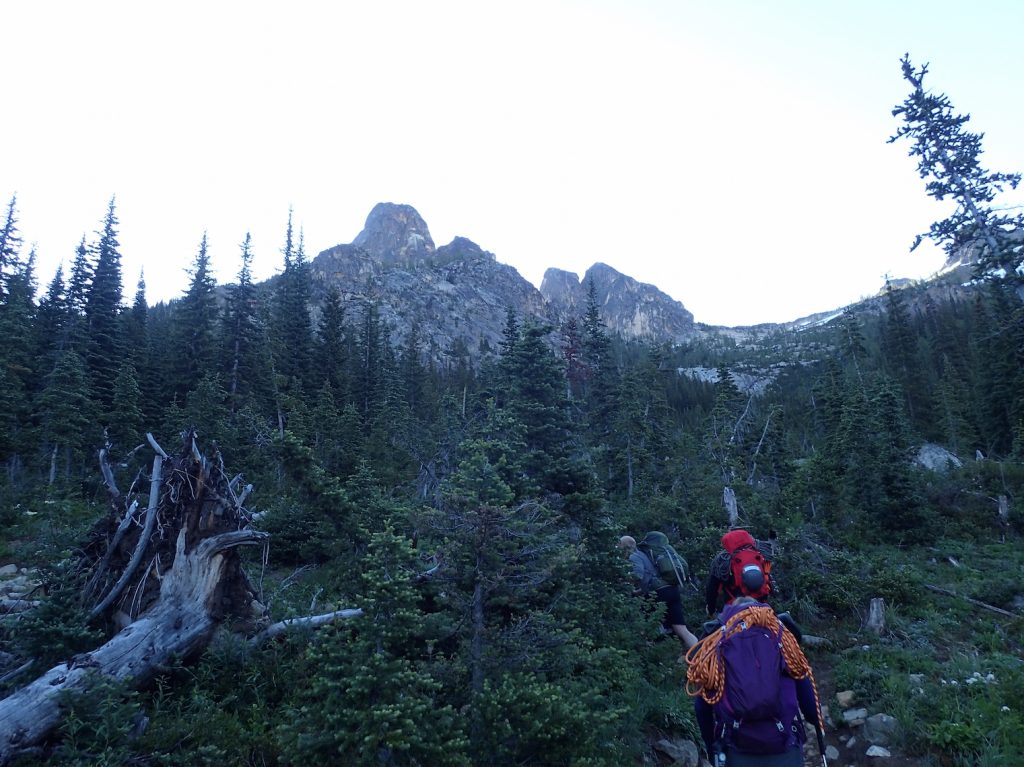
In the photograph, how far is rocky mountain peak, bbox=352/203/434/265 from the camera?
169 metres

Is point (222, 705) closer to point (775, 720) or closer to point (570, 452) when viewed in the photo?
point (775, 720)

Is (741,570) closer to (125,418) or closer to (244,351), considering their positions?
(125,418)

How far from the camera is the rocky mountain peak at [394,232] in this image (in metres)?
169

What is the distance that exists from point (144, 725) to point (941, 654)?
11.6m

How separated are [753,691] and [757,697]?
0.04 metres

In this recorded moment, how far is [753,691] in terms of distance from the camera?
12.4ft

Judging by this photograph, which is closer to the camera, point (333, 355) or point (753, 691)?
point (753, 691)

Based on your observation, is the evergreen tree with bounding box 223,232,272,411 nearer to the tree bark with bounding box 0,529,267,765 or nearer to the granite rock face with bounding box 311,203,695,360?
the tree bark with bounding box 0,529,267,765

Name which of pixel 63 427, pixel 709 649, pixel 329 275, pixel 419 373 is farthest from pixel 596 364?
pixel 329 275

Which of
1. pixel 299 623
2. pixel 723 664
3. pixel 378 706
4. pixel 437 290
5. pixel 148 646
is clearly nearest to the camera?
pixel 723 664

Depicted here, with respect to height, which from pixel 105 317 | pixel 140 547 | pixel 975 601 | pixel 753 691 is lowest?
pixel 975 601

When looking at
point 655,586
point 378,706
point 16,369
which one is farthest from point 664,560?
point 16,369

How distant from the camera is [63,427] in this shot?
75.6ft

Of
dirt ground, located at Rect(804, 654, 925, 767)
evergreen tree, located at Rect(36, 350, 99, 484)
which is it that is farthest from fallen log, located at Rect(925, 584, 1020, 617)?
evergreen tree, located at Rect(36, 350, 99, 484)
